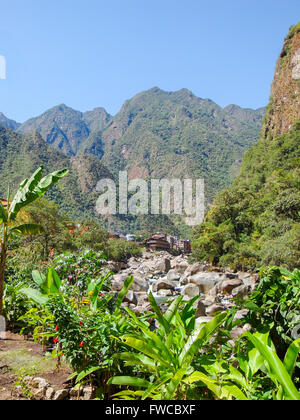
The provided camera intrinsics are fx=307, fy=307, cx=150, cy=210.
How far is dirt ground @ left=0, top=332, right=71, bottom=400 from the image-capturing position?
2.59 metres

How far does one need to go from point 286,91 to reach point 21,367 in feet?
151

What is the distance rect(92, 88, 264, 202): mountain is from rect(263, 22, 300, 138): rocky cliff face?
3180 cm

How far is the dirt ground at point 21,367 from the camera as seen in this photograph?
259 centimetres

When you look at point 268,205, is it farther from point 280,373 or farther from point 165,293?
point 280,373

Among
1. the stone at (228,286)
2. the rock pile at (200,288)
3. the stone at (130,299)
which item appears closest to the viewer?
the stone at (130,299)

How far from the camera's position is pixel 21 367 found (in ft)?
10.3

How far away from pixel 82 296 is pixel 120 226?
203 ft

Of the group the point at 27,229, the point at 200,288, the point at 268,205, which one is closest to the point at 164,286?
the point at 200,288

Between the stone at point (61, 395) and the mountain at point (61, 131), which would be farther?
the mountain at point (61, 131)

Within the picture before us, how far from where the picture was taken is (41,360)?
332cm

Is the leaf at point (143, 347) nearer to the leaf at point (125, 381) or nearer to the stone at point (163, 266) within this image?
the leaf at point (125, 381)

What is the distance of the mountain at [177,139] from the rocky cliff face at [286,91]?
3180 cm

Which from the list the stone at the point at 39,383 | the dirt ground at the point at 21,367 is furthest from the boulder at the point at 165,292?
the stone at the point at 39,383

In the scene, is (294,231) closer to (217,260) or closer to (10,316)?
(217,260)
